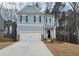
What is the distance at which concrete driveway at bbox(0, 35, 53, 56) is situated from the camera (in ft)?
39.0

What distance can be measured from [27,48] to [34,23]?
4.71 metres

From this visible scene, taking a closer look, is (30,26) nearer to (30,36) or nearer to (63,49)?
(30,36)

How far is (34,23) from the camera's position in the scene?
17.9 m

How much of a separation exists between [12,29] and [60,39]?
329 cm

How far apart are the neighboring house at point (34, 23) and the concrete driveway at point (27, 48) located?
2.63 feet

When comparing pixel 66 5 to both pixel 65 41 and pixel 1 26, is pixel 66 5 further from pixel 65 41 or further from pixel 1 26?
pixel 1 26

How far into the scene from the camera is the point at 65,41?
14656mm

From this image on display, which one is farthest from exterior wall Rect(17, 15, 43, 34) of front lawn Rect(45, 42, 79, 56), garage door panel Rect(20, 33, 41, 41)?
front lawn Rect(45, 42, 79, 56)

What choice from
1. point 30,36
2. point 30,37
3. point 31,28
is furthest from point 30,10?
point 30,37

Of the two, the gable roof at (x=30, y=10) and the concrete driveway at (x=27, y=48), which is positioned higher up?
the gable roof at (x=30, y=10)

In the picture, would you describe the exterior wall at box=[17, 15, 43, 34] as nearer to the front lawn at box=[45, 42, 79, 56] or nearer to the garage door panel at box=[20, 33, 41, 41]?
the garage door panel at box=[20, 33, 41, 41]

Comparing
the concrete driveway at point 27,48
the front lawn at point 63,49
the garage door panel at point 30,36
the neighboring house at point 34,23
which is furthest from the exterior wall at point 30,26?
the front lawn at point 63,49

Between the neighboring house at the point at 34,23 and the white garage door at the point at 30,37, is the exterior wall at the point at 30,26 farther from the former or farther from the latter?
the white garage door at the point at 30,37

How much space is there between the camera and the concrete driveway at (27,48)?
11.9 metres
